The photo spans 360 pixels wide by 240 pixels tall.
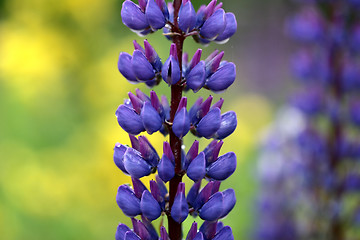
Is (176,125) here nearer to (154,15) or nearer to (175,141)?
(175,141)

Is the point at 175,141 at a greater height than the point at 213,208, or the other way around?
the point at 175,141

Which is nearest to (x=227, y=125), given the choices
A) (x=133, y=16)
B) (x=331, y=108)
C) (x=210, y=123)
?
(x=210, y=123)

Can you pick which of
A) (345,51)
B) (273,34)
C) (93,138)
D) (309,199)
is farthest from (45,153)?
(273,34)

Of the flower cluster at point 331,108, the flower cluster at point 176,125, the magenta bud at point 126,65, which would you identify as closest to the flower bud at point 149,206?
the flower cluster at point 176,125

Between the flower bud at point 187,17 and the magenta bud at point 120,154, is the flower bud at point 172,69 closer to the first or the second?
the flower bud at point 187,17

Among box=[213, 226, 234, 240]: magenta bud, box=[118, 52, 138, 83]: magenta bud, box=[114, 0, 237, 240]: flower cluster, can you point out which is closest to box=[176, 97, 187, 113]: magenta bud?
box=[114, 0, 237, 240]: flower cluster

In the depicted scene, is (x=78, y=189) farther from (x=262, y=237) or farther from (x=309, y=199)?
(x=309, y=199)

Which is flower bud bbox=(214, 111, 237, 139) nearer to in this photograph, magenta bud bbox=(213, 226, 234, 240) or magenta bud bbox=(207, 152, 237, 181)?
magenta bud bbox=(207, 152, 237, 181)
